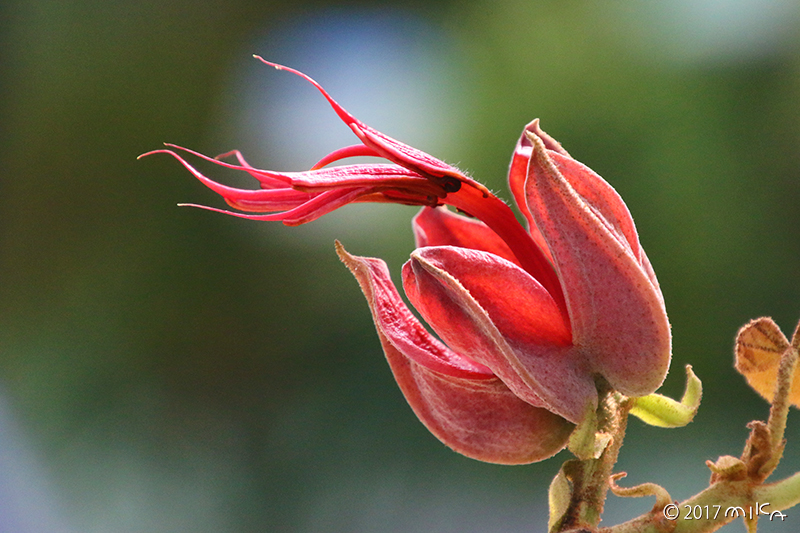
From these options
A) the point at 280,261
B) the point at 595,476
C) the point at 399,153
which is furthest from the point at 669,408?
the point at 280,261

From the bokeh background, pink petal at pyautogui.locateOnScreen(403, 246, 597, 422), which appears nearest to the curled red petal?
pink petal at pyautogui.locateOnScreen(403, 246, 597, 422)

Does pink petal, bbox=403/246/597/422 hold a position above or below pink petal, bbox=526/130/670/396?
below

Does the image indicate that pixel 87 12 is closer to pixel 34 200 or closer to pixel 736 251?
pixel 34 200

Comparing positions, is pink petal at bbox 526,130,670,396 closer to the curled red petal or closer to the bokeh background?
the curled red petal

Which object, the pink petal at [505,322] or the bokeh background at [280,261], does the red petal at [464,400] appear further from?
the bokeh background at [280,261]

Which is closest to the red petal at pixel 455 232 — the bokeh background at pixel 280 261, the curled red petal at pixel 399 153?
the curled red petal at pixel 399 153

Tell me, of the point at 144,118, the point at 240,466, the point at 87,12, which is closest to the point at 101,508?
the point at 240,466

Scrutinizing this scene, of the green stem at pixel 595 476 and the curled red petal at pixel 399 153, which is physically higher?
the curled red petal at pixel 399 153
